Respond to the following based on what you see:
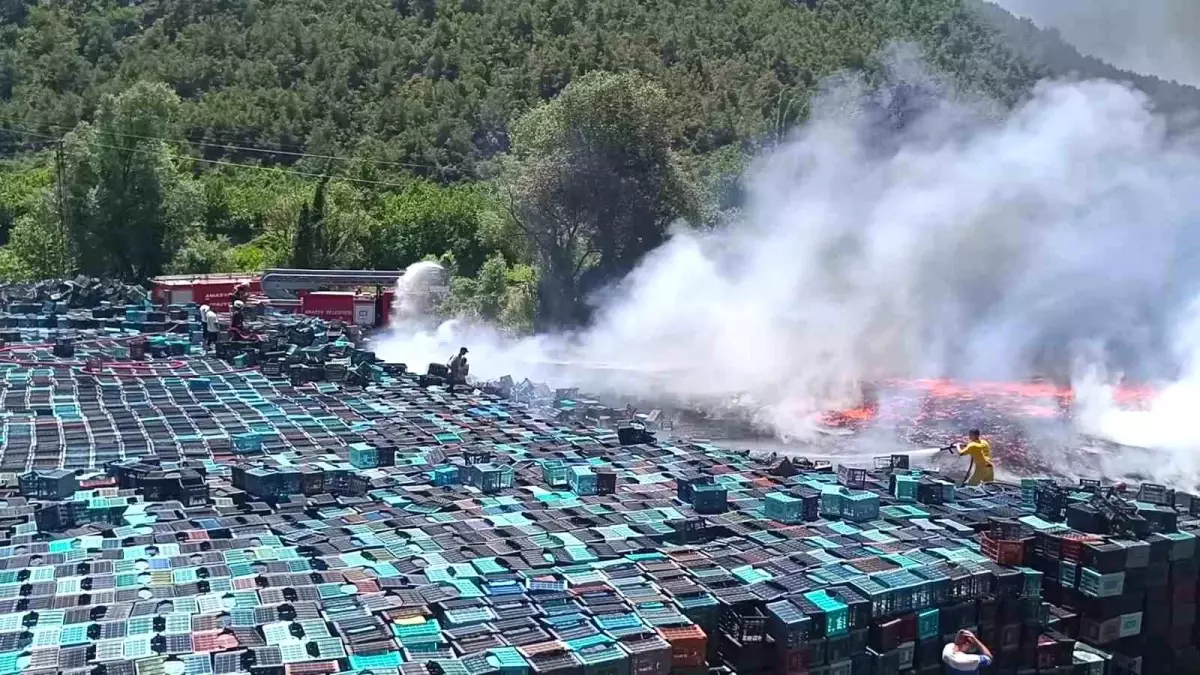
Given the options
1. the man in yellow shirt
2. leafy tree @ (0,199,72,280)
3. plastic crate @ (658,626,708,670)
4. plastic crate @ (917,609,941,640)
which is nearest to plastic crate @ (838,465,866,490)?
the man in yellow shirt

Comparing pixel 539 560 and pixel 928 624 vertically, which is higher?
pixel 539 560

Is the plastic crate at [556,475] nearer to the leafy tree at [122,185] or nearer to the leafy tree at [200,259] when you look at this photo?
the leafy tree at [122,185]

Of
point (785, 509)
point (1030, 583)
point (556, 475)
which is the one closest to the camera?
point (1030, 583)

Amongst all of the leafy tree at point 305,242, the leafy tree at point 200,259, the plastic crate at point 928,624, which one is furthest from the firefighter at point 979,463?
the leafy tree at point 200,259

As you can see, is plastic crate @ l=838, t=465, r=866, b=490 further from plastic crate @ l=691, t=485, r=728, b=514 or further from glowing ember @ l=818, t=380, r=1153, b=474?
glowing ember @ l=818, t=380, r=1153, b=474

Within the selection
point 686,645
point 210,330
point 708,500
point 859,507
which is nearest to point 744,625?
point 686,645

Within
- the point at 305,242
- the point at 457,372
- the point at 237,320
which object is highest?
the point at 305,242

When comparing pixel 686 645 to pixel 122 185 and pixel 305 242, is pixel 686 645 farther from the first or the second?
pixel 305 242
